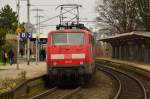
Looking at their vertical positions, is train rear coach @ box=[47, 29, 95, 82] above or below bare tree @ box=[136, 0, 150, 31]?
below

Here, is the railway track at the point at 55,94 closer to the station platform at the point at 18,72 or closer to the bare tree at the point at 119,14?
the station platform at the point at 18,72

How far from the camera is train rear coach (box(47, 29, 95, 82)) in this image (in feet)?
A: 83.9

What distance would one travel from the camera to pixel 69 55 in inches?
1014

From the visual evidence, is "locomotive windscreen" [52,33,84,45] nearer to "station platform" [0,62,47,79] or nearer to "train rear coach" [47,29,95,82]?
"train rear coach" [47,29,95,82]

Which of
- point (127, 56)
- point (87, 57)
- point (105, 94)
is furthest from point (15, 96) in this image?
point (127, 56)

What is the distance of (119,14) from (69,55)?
185ft

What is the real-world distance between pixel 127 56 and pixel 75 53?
134 ft

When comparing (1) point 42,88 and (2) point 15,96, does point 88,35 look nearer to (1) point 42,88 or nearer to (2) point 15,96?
(1) point 42,88

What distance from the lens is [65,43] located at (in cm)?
2630

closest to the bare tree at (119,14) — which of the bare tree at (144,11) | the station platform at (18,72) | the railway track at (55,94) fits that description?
the bare tree at (144,11)

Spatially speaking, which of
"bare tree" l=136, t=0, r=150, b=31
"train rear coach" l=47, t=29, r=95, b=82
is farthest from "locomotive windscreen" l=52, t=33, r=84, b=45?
"bare tree" l=136, t=0, r=150, b=31

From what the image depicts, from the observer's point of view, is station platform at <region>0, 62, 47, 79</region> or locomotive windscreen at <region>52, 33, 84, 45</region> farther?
station platform at <region>0, 62, 47, 79</region>

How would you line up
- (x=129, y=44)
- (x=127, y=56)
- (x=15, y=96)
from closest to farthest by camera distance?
(x=15, y=96)
(x=129, y=44)
(x=127, y=56)

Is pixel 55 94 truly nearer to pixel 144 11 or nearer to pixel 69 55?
pixel 69 55
